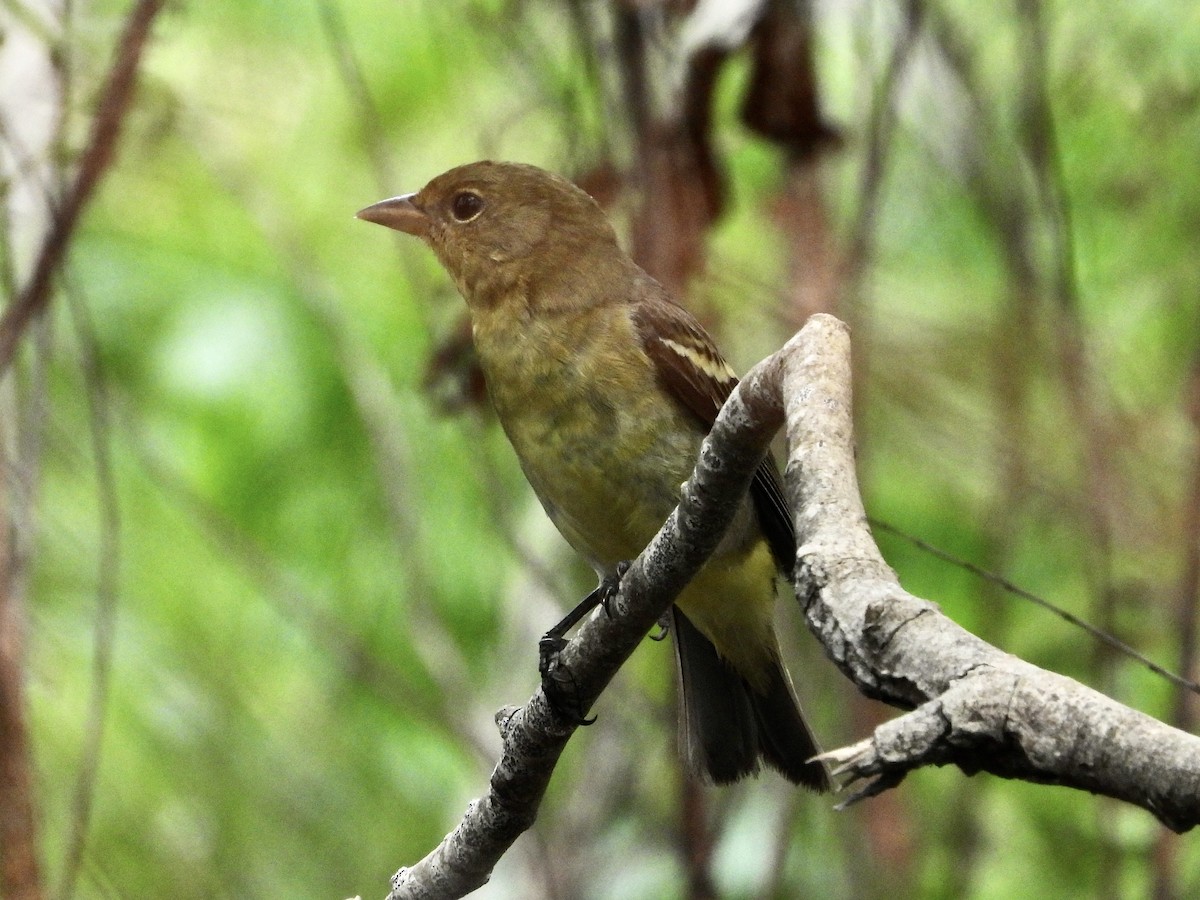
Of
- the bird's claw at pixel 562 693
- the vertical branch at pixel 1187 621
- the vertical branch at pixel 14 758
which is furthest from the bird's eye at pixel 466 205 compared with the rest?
the vertical branch at pixel 1187 621

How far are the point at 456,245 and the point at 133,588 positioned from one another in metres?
2.85

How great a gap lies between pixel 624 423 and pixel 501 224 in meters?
0.88

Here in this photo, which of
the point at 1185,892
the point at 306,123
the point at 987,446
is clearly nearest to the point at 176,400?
the point at 306,123

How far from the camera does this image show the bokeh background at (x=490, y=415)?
4629mm

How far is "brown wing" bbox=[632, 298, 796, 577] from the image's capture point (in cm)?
339

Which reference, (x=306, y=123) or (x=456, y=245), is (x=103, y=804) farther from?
(x=306, y=123)

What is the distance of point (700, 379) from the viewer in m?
3.44

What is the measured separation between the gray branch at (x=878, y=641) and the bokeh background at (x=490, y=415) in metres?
1.84

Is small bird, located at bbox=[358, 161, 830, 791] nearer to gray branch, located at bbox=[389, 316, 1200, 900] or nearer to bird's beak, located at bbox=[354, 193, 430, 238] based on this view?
bird's beak, located at bbox=[354, 193, 430, 238]

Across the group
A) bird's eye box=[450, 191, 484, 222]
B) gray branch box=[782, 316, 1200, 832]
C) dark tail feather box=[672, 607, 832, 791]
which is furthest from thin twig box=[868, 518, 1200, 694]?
bird's eye box=[450, 191, 484, 222]

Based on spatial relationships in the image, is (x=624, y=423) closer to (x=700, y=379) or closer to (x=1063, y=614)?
(x=700, y=379)

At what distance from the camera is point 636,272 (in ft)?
12.8

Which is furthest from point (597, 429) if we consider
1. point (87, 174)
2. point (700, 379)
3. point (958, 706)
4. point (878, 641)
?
point (958, 706)

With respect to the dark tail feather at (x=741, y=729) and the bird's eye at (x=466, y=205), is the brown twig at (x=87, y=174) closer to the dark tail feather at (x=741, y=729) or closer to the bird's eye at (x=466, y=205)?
the bird's eye at (x=466, y=205)
